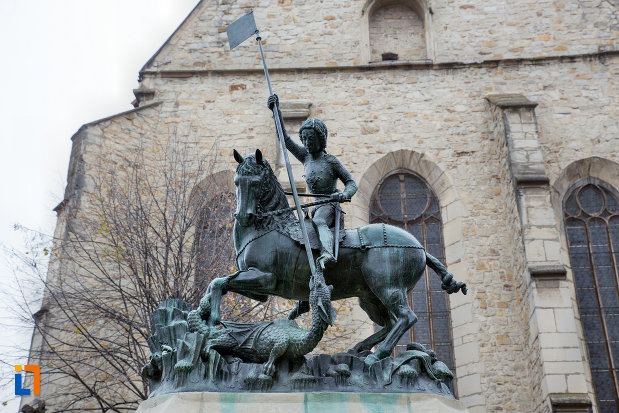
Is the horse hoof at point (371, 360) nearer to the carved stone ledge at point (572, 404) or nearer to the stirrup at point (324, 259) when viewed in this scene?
the stirrup at point (324, 259)

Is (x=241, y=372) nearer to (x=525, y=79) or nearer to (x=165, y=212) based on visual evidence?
(x=165, y=212)

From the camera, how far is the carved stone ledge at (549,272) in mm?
12289

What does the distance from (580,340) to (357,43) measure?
7.66m

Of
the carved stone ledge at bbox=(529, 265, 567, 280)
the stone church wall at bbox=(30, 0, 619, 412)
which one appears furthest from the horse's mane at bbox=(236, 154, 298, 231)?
the carved stone ledge at bbox=(529, 265, 567, 280)

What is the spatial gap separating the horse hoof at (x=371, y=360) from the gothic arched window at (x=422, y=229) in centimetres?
824

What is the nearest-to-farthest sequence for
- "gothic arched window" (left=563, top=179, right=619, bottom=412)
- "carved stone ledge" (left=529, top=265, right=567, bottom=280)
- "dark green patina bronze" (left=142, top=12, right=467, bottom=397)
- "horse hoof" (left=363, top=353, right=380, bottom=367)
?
"dark green patina bronze" (left=142, top=12, right=467, bottom=397) < "horse hoof" (left=363, top=353, right=380, bottom=367) < "carved stone ledge" (left=529, top=265, right=567, bottom=280) < "gothic arched window" (left=563, top=179, right=619, bottom=412)

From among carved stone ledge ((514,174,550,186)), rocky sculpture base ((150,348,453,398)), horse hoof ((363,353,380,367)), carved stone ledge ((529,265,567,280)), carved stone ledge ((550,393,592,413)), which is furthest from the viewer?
carved stone ledge ((514,174,550,186))

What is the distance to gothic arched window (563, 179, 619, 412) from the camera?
1293cm

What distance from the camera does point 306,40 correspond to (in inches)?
640

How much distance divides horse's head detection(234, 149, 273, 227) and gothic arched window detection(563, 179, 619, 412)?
31.4 feet

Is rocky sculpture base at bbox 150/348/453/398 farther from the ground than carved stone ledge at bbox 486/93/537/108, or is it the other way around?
carved stone ledge at bbox 486/93/537/108

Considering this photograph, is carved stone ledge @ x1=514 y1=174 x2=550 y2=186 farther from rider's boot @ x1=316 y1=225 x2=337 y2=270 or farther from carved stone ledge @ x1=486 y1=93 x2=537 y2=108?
rider's boot @ x1=316 y1=225 x2=337 y2=270

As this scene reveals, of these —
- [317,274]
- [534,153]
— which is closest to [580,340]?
[534,153]

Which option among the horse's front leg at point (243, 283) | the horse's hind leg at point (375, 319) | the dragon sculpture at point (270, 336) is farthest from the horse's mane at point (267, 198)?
the horse's hind leg at point (375, 319)
